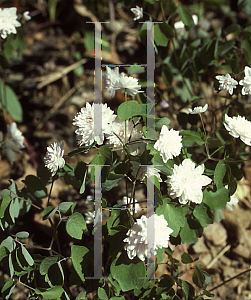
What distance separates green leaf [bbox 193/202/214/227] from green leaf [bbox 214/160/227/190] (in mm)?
84

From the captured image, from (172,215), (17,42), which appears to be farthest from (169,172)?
(17,42)

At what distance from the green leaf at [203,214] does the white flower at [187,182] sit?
119 mm

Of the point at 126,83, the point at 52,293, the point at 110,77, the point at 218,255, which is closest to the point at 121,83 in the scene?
the point at 126,83

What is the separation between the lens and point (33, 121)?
1.81 metres

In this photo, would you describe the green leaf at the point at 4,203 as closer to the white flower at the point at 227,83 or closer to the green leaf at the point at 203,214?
the green leaf at the point at 203,214

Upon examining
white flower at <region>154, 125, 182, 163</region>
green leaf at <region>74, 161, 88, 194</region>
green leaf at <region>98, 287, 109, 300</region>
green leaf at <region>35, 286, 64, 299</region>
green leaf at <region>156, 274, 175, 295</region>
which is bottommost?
green leaf at <region>156, 274, 175, 295</region>

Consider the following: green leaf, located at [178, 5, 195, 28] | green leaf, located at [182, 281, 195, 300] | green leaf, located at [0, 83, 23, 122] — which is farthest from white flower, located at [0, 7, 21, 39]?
green leaf, located at [182, 281, 195, 300]

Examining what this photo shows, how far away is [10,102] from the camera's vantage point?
5.41 feet

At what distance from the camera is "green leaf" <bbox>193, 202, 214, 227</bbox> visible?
3.14 feet

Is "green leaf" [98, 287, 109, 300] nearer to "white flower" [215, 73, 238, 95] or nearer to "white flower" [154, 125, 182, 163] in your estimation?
"white flower" [154, 125, 182, 163]

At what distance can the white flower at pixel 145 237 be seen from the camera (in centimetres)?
80

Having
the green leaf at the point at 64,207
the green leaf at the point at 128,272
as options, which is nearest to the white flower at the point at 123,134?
the green leaf at the point at 64,207

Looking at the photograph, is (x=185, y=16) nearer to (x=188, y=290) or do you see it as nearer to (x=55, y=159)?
(x=55, y=159)

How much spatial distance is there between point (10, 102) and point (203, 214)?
49.5 inches
